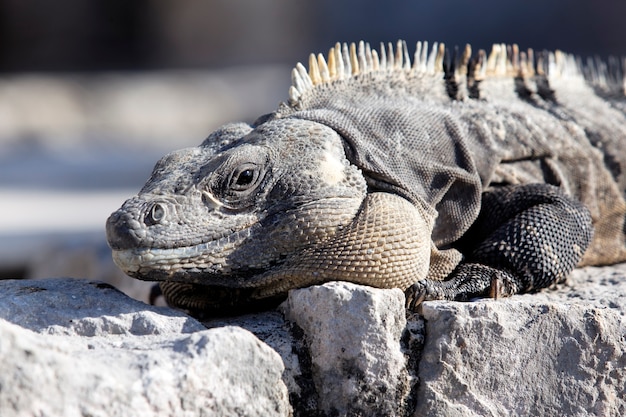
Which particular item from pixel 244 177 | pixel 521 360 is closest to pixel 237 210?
pixel 244 177

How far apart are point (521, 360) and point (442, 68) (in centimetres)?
206

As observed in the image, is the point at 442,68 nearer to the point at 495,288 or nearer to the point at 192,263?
the point at 495,288

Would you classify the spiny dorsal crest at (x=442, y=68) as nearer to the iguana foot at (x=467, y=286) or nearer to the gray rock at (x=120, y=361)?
the iguana foot at (x=467, y=286)

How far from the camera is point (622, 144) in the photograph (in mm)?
5930

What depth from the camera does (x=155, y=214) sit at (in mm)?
4141

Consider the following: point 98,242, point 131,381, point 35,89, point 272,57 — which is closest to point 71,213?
point 98,242

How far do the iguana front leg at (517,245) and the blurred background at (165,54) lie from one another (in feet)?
35.3

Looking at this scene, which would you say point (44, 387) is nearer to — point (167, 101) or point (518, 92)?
point (518, 92)

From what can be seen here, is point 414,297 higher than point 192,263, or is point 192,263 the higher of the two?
point 192,263

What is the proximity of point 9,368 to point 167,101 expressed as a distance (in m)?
18.3

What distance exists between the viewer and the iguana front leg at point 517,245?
182 inches

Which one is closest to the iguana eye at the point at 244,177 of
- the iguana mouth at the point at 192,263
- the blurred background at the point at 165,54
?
the iguana mouth at the point at 192,263

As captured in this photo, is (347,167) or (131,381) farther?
(347,167)

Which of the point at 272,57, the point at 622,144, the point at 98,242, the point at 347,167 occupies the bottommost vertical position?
the point at 272,57
